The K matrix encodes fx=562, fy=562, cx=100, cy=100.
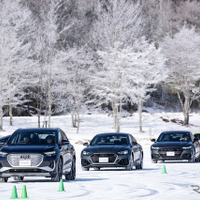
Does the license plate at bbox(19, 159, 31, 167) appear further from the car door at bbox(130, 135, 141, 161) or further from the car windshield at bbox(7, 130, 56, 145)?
the car door at bbox(130, 135, 141, 161)

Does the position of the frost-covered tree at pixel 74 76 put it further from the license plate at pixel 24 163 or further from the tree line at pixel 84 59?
the license plate at pixel 24 163

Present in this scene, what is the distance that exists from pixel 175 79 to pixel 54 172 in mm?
53602

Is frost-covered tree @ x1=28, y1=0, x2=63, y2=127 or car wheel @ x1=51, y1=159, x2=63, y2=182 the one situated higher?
frost-covered tree @ x1=28, y1=0, x2=63, y2=127

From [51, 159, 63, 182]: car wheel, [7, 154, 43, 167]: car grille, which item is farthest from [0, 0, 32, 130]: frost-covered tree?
[7, 154, 43, 167]: car grille

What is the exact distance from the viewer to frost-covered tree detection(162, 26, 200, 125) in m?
64.6

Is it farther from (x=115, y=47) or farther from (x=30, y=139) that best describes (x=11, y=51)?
(x=30, y=139)

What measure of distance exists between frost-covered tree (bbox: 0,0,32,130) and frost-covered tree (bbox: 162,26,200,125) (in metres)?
19.2

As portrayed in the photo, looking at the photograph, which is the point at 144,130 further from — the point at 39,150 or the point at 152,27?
the point at 39,150

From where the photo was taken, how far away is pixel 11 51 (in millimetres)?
48875

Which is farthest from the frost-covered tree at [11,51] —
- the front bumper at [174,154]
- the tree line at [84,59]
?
the front bumper at [174,154]

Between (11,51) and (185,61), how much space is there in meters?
23.5

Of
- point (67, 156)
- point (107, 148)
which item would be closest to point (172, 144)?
point (107, 148)

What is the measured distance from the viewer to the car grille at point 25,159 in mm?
14344

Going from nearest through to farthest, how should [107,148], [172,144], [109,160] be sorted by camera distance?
1. [109,160]
2. [107,148]
3. [172,144]
